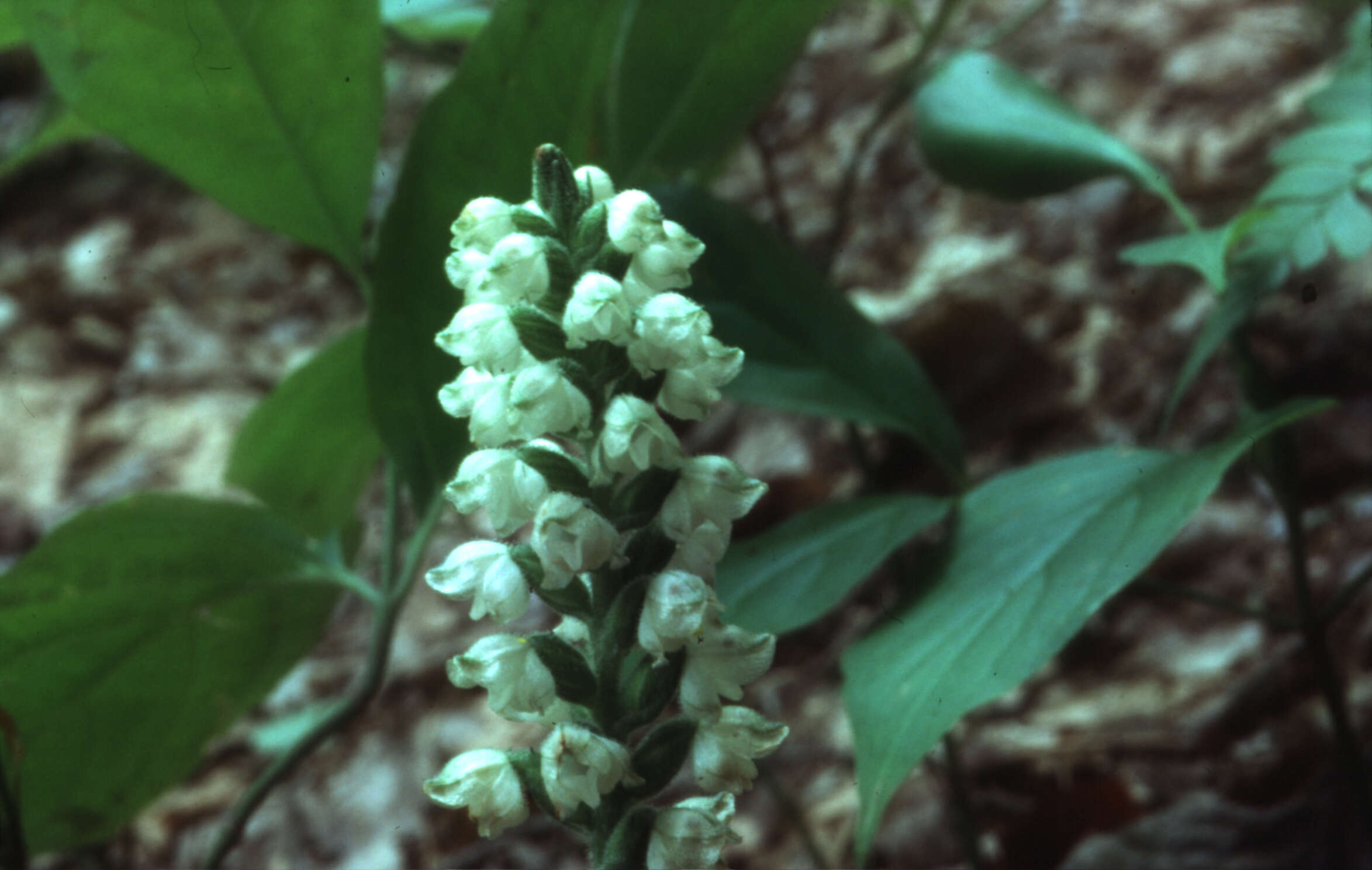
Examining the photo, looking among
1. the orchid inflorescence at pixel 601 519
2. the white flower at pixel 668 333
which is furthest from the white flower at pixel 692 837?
the white flower at pixel 668 333

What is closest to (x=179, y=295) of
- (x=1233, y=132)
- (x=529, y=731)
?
A: (x=529, y=731)

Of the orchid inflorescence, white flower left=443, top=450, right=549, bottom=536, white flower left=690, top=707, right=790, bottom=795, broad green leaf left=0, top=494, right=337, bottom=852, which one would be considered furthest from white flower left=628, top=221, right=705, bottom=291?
broad green leaf left=0, top=494, right=337, bottom=852

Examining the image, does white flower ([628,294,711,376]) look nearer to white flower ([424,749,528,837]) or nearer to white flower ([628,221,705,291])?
white flower ([628,221,705,291])

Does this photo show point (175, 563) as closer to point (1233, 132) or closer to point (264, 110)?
point (264, 110)

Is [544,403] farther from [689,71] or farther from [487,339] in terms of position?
[689,71]

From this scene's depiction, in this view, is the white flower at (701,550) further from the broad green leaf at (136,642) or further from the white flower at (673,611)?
the broad green leaf at (136,642)

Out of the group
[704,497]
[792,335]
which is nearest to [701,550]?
[704,497]
